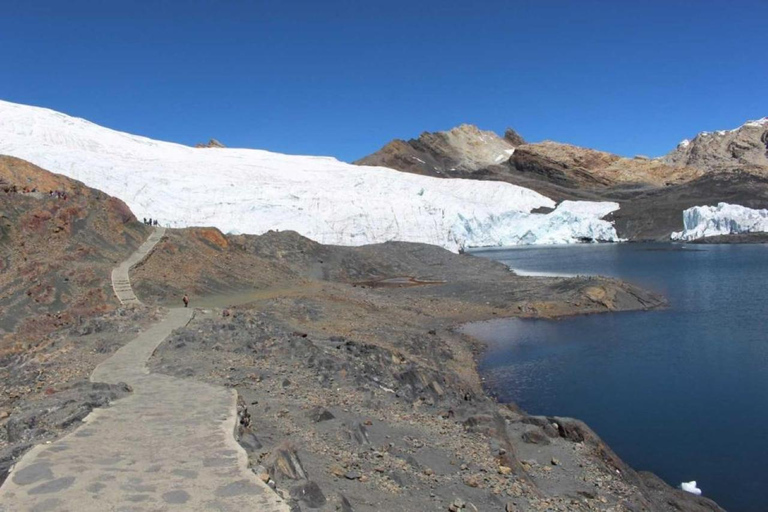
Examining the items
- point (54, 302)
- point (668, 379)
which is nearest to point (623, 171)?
point (668, 379)

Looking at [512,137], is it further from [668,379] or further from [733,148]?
[668,379]

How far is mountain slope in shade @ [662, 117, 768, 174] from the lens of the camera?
169750 millimetres

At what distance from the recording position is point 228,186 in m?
53.2

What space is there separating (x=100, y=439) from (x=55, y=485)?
1.38 metres

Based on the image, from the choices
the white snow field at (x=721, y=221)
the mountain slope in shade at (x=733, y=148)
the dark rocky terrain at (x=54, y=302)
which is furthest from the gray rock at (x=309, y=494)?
the mountain slope in shade at (x=733, y=148)

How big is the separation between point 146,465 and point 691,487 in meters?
10.9

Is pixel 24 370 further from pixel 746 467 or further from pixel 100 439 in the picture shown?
pixel 746 467

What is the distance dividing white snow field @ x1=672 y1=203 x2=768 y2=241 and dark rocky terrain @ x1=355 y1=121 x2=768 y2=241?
272 cm

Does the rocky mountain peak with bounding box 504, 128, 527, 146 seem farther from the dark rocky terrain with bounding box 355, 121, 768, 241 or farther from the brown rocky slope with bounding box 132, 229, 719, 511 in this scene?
the brown rocky slope with bounding box 132, 229, 719, 511

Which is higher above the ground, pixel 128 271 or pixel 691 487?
pixel 128 271

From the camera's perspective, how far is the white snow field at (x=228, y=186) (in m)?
49.1

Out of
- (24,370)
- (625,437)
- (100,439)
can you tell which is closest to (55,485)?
(100,439)

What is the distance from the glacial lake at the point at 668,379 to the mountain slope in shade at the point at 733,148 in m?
150

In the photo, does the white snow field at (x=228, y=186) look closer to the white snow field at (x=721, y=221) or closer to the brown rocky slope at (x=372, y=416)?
the brown rocky slope at (x=372, y=416)
